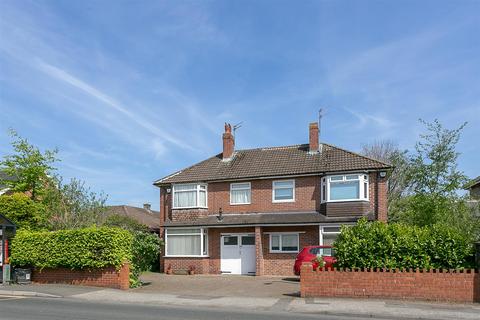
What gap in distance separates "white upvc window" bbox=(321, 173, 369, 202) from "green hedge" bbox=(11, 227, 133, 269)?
10.3 metres

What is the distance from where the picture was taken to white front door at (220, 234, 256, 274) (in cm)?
2647

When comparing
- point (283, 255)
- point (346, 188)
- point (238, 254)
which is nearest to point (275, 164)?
point (346, 188)

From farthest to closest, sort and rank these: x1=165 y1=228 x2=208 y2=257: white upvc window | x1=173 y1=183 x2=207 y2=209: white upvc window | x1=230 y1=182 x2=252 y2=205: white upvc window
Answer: x1=173 y1=183 x2=207 y2=209: white upvc window, x1=230 y1=182 x2=252 y2=205: white upvc window, x1=165 y1=228 x2=208 y2=257: white upvc window

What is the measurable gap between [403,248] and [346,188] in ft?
30.7

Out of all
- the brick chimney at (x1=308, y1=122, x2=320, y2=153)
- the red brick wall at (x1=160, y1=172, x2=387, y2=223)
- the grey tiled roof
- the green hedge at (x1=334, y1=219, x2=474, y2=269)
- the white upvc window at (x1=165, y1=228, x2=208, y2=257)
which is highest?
the brick chimney at (x1=308, y1=122, x2=320, y2=153)

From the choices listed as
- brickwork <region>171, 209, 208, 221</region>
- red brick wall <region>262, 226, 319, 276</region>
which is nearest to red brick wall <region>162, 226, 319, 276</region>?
red brick wall <region>262, 226, 319, 276</region>

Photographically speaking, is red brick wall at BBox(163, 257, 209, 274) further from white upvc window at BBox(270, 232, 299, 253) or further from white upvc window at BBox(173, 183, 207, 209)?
white upvc window at BBox(270, 232, 299, 253)

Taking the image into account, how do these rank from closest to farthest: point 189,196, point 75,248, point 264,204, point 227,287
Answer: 1. point 75,248
2. point 227,287
3. point 264,204
4. point 189,196

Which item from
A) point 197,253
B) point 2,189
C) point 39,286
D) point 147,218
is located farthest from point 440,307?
point 147,218

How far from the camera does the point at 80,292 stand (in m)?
17.2

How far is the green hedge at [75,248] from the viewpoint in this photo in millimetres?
18391

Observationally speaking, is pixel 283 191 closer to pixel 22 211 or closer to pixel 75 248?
pixel 75 248

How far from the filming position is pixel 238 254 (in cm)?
2678

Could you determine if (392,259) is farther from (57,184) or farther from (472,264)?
(57,184)
